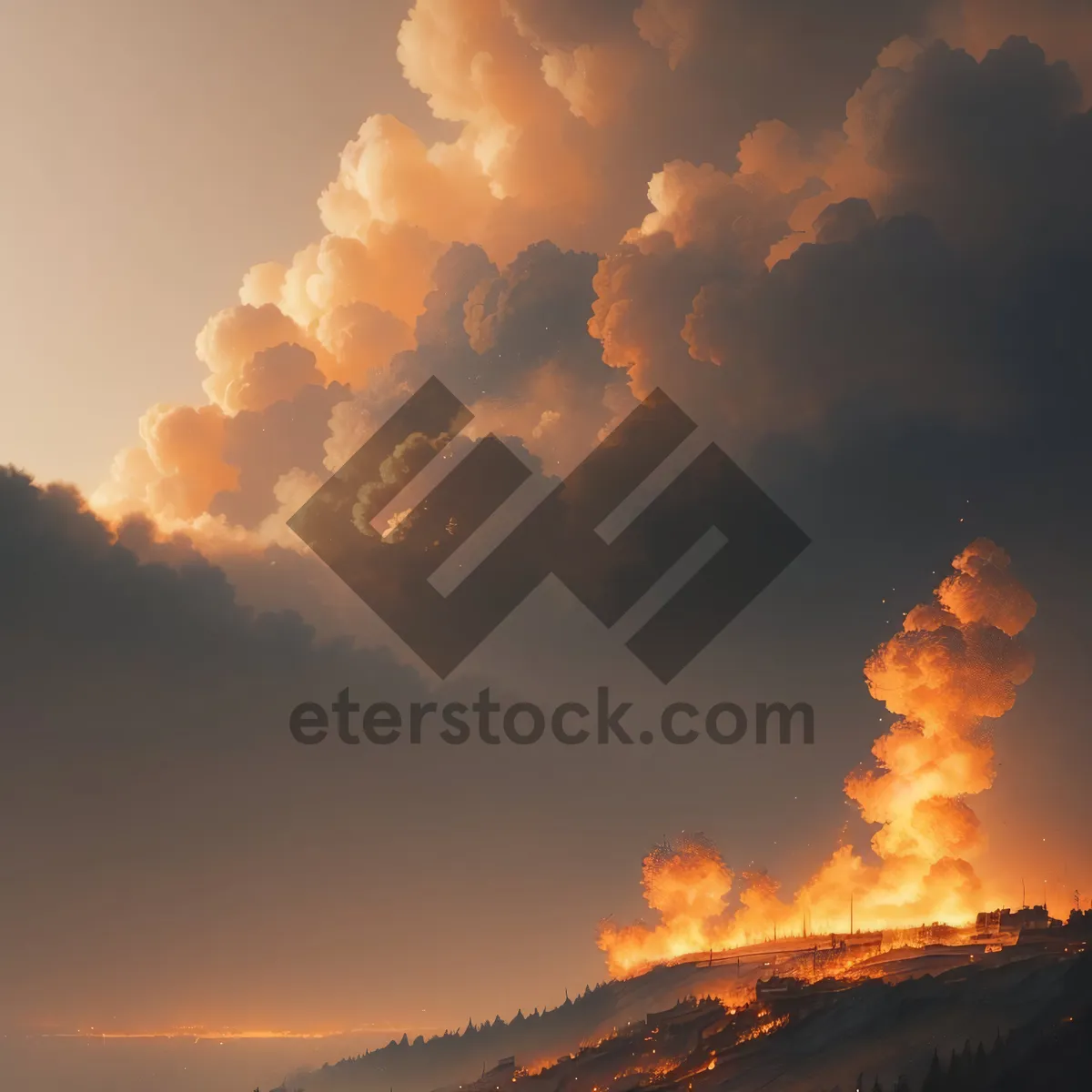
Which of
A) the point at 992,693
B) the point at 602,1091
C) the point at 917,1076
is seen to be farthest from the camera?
the point at 992,693

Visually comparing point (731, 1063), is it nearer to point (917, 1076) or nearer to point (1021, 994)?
point (917, 1076)

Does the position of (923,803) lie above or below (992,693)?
below

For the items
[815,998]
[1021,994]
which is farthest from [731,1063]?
[1021,994]

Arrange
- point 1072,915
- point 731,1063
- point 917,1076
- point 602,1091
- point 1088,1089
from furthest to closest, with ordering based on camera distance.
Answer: point 602,1091, point 1072,915, point 731,1063, point 917,1076, point 1088,1089

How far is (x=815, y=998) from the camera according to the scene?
165125mm

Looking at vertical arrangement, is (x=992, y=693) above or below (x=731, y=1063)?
above

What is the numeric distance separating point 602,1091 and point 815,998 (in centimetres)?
4051

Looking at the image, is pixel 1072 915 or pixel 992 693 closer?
pixel 1072 915

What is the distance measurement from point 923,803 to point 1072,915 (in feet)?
112

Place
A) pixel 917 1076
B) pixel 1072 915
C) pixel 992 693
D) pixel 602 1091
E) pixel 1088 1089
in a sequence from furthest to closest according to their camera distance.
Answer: pixel 992 693, pixel 602 1091, pixel 1072 915, pixel 917 1076, pixel 1088 1089

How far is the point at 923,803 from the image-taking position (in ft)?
640

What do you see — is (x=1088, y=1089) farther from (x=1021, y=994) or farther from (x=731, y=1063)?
(x=731, y=1063)

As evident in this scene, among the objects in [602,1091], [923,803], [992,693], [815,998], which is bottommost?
[602,1091]

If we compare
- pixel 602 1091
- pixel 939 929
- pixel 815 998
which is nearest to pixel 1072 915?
pixel 939 929
